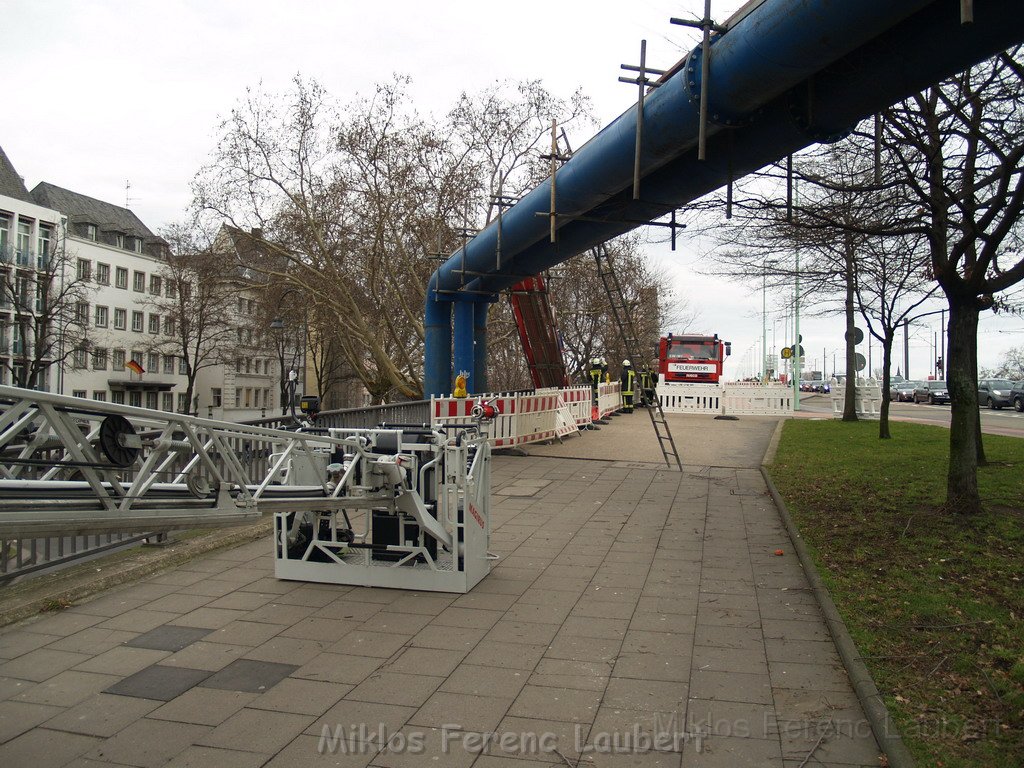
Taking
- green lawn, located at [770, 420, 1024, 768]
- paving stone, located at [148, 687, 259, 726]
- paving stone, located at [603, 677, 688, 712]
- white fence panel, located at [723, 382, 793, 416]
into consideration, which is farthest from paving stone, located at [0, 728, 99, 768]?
white fence panel, located at [723, 382, 793, 416]

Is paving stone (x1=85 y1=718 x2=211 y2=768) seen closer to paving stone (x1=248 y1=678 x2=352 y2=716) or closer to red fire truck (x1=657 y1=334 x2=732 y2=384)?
paving stone (x1=248 y1=678 x2=352 y2=716)

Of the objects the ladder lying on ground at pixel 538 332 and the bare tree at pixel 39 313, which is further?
the bare tree at pixel 39 313

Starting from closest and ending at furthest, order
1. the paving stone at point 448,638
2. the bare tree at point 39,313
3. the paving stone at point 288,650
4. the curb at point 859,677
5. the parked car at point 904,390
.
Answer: the curb at point 859,677
the paving stone at point 288,650
the paving stone at point 448,638
the bare tree at point 39,313
the parked car at point 904,390

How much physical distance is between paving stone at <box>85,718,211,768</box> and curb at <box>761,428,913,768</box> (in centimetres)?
356

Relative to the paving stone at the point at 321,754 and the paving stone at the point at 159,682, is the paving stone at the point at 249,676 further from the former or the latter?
the paving stone at the point at 321,754

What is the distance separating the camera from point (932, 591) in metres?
6.29

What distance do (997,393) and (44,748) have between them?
40.8m

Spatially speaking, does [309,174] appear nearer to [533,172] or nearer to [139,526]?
[533,172]

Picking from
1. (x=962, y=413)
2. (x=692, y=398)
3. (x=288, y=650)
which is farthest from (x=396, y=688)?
(x=692, y=398)

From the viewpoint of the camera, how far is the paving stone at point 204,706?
4402mm

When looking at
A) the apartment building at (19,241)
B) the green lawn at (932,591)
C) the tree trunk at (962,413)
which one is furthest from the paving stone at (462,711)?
the apartment building at (19,241)

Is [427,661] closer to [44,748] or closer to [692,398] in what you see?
[44,748]

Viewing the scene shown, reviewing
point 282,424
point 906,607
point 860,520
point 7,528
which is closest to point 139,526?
point 7,528

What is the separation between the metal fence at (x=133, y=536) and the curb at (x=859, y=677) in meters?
4.00
